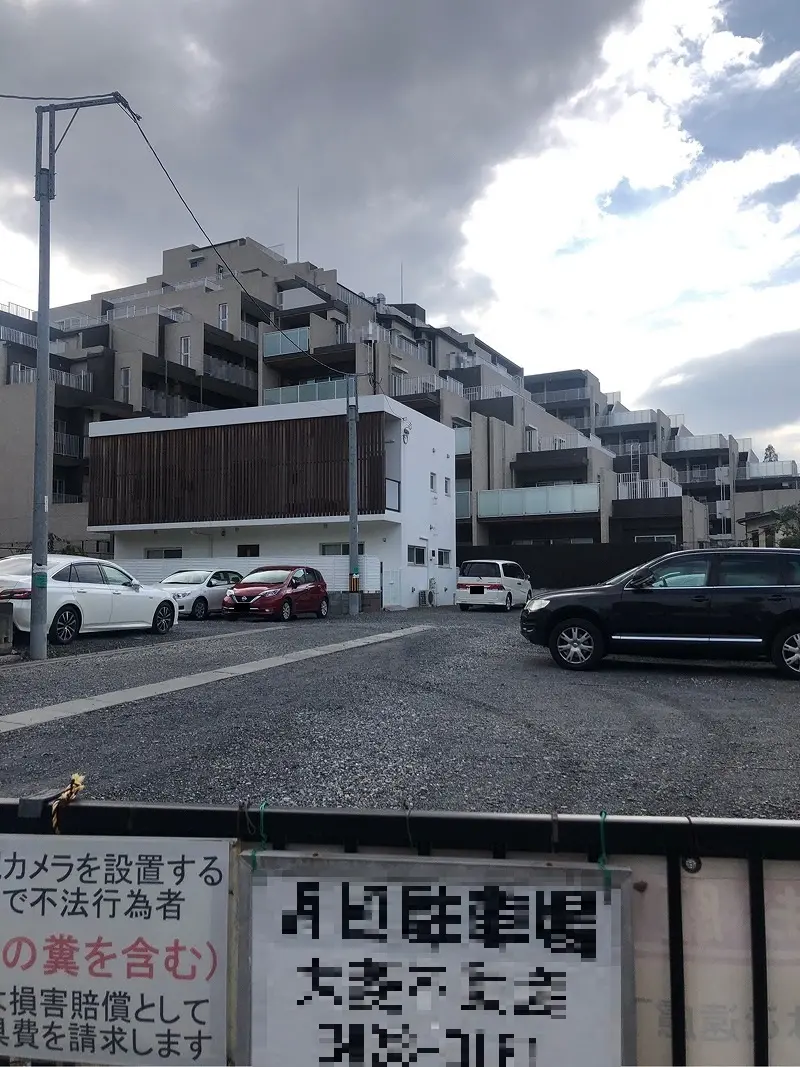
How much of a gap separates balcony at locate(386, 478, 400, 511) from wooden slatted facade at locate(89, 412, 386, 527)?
44cm

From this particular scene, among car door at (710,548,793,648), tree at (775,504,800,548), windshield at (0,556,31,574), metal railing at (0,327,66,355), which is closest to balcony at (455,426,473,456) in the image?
tree at (775,504,800,548)

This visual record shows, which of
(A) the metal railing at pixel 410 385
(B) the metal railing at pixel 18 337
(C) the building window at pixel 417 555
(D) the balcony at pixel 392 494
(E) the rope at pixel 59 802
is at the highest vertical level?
(B) the metal railing at pixel 18 337

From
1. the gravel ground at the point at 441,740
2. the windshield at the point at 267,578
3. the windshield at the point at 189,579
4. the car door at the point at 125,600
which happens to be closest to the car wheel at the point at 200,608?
the windshield at the point at 189,579

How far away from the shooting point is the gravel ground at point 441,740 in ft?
17.0

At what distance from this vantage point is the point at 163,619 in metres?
16.0

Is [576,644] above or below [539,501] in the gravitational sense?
below

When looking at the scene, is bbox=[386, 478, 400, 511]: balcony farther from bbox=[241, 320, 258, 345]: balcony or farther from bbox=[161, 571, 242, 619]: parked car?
bbox=[241, 320, 258, 345]: balcony

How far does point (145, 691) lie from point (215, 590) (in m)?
13.4

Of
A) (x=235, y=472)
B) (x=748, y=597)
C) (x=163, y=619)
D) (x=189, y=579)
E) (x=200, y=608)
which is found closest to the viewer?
(x=748, y=597)

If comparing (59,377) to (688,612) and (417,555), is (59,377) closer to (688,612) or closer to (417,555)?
(417,555)

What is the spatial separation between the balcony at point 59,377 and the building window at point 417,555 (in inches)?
909

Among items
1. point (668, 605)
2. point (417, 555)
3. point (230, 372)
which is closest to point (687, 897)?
point (668, 605)

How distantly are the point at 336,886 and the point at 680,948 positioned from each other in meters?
0.90

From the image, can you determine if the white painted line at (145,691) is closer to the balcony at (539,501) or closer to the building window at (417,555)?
the building window at (417,555)
